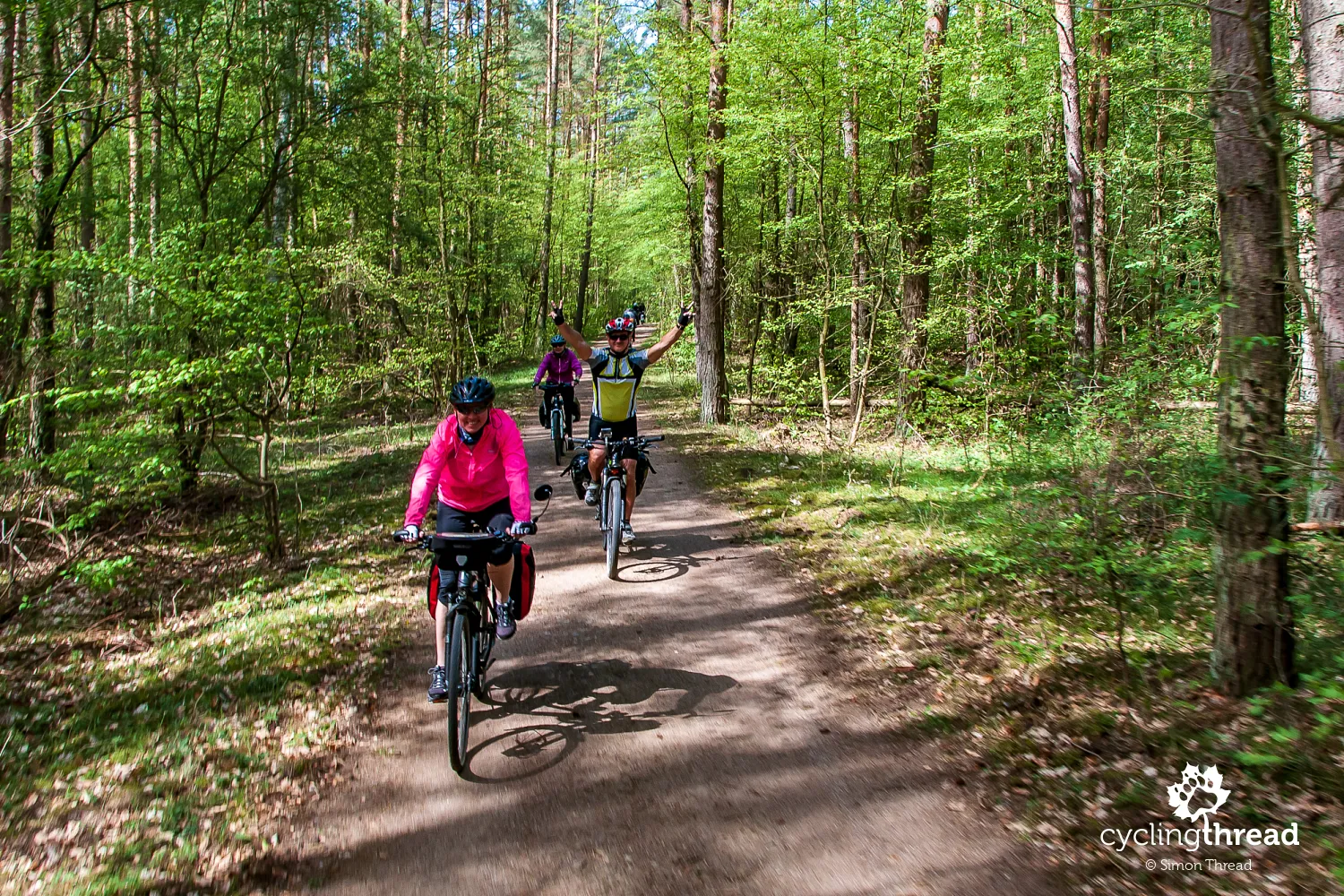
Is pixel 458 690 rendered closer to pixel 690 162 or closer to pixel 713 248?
pixel 713 248

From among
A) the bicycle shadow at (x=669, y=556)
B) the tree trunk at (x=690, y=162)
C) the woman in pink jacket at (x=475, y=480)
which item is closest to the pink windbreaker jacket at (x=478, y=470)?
the woman in pink jacket at (x=475, y=480)

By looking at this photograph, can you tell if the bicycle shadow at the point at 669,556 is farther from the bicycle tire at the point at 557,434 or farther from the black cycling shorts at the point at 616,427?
the bicycle tire at the point at 557,434

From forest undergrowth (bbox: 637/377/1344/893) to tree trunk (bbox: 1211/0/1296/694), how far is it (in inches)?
9.4

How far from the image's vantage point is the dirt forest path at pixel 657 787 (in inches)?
135

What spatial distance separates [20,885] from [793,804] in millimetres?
3454

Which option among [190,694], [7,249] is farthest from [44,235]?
[190,694]

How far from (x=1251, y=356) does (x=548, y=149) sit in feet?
102

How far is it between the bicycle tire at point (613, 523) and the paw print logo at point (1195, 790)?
4.90m

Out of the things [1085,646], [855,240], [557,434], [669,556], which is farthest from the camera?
[855,240]

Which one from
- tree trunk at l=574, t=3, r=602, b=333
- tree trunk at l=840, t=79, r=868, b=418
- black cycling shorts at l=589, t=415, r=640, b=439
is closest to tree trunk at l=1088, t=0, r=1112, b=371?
tree trunk at l=840, t=79, r=868, b=418

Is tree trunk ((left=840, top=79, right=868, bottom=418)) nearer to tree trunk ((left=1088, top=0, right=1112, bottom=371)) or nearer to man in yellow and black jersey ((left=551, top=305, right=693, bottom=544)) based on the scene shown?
tree trunk ((left=1088, top=0, right=1112, bottom=371))

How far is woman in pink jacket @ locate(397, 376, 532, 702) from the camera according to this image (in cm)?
480

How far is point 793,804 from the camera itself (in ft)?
12.9

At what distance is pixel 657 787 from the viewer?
4.11m
